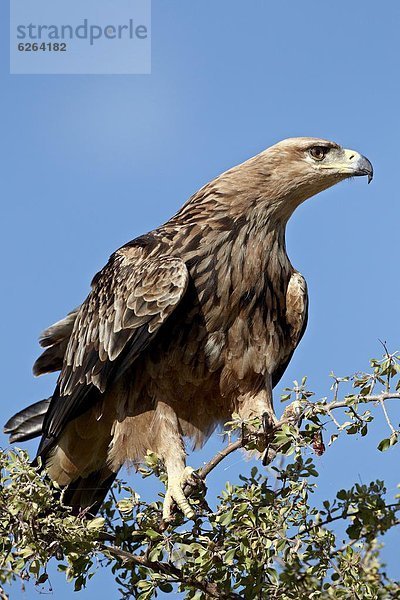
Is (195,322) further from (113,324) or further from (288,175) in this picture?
(288,175)

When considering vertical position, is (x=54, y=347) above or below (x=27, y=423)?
above

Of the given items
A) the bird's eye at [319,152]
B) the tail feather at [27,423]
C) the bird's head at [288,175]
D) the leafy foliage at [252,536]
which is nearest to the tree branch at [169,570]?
the leafy foliage at [252,536]

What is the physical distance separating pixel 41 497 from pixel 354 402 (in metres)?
1.49

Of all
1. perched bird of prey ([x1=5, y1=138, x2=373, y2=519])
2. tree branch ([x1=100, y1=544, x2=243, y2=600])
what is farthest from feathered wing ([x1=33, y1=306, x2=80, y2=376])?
tree branch ([x1=100, y1=544, x2=243, y2=600])

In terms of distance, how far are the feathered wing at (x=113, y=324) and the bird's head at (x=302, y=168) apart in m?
0.84

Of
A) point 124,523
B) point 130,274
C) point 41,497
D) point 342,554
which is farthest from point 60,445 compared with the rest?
point 342,554

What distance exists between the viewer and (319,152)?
21.7 feet

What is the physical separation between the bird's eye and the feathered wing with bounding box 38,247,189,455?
1141mm

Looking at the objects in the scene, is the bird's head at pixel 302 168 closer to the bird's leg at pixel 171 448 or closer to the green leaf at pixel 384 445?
the bird's leg at pixel 171 448

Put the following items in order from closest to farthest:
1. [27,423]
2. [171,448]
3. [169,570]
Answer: [169,570] < [171,448] < [27,423]

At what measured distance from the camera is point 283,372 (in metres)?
6.93

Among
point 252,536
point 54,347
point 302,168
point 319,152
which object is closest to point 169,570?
point 252,536

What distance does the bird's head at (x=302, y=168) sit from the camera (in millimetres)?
6535

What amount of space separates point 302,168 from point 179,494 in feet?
7.30
